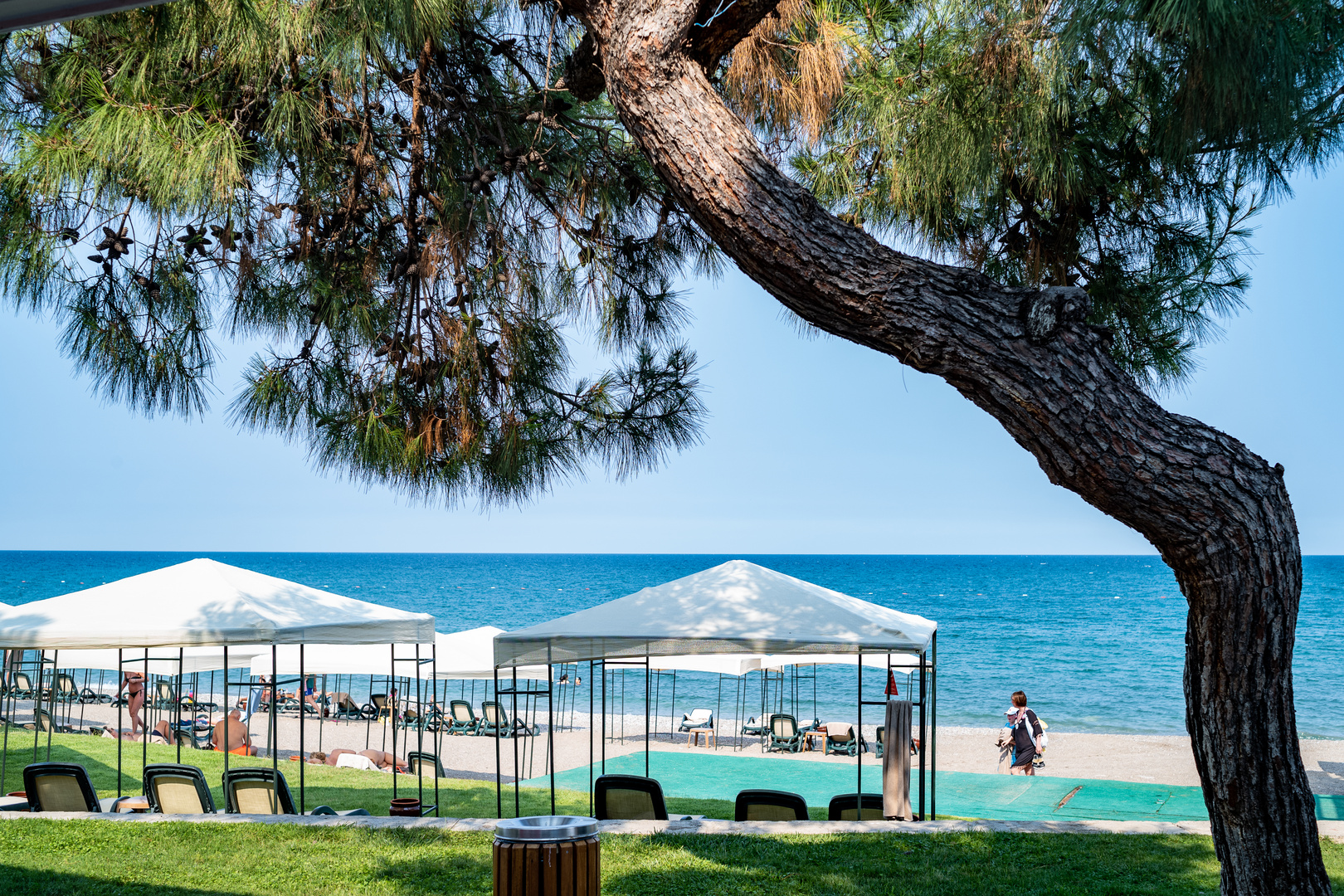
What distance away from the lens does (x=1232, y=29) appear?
8.98ft

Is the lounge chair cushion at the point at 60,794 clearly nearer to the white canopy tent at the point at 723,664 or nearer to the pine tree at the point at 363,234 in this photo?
the pine tree at the point at 363,234

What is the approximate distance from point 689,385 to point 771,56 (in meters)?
1.53

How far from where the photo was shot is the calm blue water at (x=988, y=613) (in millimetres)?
31234

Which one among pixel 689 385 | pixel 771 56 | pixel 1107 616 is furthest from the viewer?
pixel 1107 616

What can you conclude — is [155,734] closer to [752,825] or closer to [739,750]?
[739,750]

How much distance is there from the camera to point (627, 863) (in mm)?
5617

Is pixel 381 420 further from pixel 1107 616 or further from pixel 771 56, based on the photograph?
pixel 1107 616

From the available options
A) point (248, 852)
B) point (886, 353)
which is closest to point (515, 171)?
point (886, 353)

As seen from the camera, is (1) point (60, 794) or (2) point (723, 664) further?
(2) point (723, 664)

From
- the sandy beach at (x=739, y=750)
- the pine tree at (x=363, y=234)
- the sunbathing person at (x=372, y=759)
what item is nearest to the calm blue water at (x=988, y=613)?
the sandy beach at (x=739, y=750)

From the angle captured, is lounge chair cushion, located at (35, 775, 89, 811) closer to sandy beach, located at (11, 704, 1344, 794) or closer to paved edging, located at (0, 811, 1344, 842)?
paved edging, located at (0, 811, 1344, 842)

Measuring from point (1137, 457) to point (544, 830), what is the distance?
188 cm

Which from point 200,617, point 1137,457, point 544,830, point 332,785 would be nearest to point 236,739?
point 332,785

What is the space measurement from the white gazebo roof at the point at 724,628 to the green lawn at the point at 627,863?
1.15 metres
